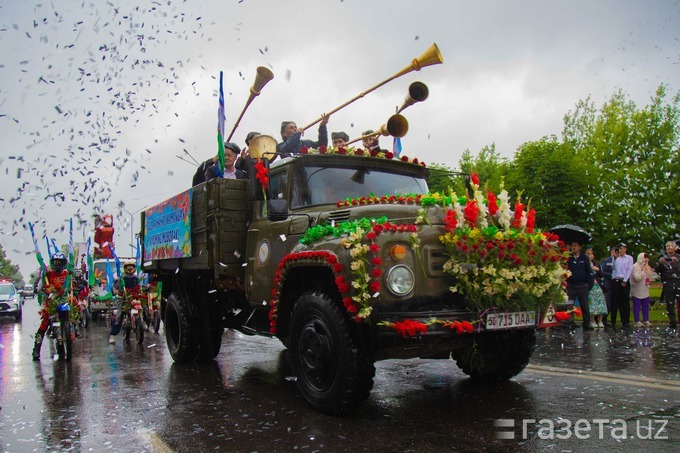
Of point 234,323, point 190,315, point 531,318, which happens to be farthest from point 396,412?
Result: point 190,315

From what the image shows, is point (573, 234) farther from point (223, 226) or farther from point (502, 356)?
point (223, 226)

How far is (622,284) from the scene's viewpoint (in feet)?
43.3

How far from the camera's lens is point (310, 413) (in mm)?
5348

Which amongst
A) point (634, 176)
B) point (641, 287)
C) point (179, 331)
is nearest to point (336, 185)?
point (179, 331)

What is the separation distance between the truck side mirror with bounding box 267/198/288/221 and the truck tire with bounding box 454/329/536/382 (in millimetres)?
2285

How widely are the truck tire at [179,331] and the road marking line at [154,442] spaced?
142 inches

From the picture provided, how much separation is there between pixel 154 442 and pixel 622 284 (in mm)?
11578

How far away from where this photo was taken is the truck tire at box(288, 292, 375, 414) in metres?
4.90

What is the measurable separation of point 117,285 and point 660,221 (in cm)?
2389

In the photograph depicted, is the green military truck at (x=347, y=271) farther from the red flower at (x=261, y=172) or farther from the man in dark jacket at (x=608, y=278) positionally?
the man in dark jacket at (x=608, y=278)

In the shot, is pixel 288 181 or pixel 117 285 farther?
pixel 117 285

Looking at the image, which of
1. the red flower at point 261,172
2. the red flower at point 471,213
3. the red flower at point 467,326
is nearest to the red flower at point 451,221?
the red flower at point 471,213

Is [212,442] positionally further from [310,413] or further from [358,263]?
[358,263]

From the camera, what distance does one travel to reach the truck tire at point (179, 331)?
28.0 feet
